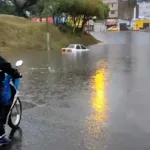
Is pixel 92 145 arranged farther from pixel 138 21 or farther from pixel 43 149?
A: pixel 138 21

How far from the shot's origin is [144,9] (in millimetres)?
167750

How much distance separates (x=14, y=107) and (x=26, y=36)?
43.0 metres

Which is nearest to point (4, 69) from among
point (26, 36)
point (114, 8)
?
point (26, 36)

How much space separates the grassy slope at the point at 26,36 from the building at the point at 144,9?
11022 cm

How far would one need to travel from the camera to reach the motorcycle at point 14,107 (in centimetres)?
731

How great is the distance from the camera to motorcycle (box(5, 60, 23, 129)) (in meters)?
7.31

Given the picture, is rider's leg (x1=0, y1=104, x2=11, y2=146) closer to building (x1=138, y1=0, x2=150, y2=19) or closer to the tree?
the tree

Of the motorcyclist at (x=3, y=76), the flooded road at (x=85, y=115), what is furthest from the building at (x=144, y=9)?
the motorcyclist at (x=3, y=76)

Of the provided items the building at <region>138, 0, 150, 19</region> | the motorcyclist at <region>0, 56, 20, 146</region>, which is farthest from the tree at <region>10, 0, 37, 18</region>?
the building at <region>138, 0, 150, 19</region>

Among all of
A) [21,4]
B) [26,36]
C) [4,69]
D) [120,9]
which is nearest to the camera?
[4,69]

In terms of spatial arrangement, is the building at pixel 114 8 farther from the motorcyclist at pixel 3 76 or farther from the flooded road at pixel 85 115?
the motorcyclist at pixel 3 76

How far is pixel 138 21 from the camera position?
544 feet

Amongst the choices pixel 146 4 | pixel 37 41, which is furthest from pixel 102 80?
pixel 146 4

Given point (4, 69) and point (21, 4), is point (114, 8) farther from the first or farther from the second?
point (4, 69)
